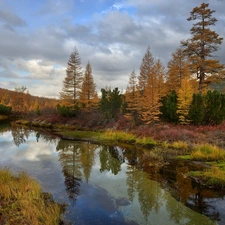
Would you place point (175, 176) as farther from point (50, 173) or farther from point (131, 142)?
point (131, 142)

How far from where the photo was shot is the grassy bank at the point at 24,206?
6.48 meters

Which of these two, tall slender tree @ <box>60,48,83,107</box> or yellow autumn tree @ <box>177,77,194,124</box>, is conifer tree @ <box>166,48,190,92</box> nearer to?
yellow autumn tree @ <box>177,77,194,124</box>

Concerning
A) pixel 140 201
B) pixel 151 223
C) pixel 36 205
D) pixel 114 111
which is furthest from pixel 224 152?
pixel 114 111

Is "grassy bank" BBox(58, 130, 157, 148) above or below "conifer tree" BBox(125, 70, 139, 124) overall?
below

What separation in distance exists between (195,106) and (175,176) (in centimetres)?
1484

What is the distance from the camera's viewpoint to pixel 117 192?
34.6 ft

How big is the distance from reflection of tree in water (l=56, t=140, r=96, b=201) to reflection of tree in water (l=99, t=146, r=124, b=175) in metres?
0.93

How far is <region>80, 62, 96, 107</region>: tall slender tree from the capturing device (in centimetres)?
4547

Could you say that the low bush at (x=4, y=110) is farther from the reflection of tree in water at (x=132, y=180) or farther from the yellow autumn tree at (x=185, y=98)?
the reflection of tree in water at (x=132, y=180)

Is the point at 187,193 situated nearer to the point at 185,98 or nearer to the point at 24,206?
the point at 24,206

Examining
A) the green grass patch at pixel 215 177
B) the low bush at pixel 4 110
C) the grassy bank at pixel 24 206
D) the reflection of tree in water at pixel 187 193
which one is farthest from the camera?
the low bush at pixel 4 110

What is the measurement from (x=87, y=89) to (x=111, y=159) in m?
30.7

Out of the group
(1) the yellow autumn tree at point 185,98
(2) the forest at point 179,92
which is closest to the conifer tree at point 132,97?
(2) the forest at point 179,92

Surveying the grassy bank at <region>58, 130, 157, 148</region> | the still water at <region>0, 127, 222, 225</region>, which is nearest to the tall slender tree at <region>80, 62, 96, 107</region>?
the grassy bank at <region>58, 130, 157, 148</region>
